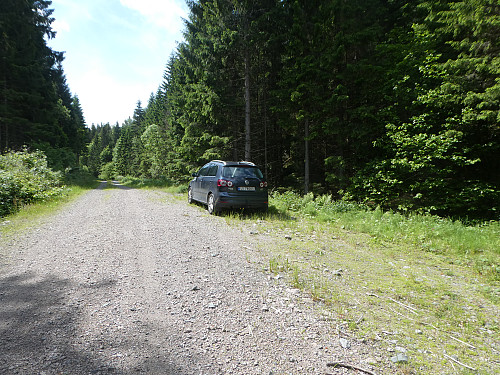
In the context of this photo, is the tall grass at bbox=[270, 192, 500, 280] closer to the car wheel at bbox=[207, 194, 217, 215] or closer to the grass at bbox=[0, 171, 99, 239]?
the car wheel at bbox=[207, 194, 217, 215]

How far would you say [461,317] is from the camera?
127 inches

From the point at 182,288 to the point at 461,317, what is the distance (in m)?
3.78

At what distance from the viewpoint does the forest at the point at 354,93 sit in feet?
36.2

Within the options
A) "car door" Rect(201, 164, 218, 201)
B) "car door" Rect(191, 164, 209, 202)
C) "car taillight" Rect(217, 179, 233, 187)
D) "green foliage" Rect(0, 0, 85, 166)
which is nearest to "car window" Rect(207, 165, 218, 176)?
"car door" Rect(201, 164, 218, 201)

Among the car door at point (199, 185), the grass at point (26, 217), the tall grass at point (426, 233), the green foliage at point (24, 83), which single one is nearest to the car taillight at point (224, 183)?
the car door at point (199, 185)

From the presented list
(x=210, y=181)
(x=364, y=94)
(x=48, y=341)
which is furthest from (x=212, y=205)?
(x=364, y=94)

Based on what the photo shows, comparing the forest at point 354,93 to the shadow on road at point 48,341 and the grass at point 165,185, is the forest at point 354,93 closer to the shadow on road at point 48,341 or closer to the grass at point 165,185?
the grass at point 165,185

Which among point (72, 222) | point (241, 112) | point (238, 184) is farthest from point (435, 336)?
point (241, 112)

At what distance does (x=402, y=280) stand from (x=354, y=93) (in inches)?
492

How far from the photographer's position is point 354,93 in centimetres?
1422

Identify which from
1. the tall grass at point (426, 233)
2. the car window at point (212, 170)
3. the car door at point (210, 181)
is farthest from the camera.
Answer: the car window at point (212, 170)

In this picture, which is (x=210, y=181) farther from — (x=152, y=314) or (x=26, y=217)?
(x=152, y=314)

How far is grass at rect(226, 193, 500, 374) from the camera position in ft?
8.71

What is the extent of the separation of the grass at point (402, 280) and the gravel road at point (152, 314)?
493mm
